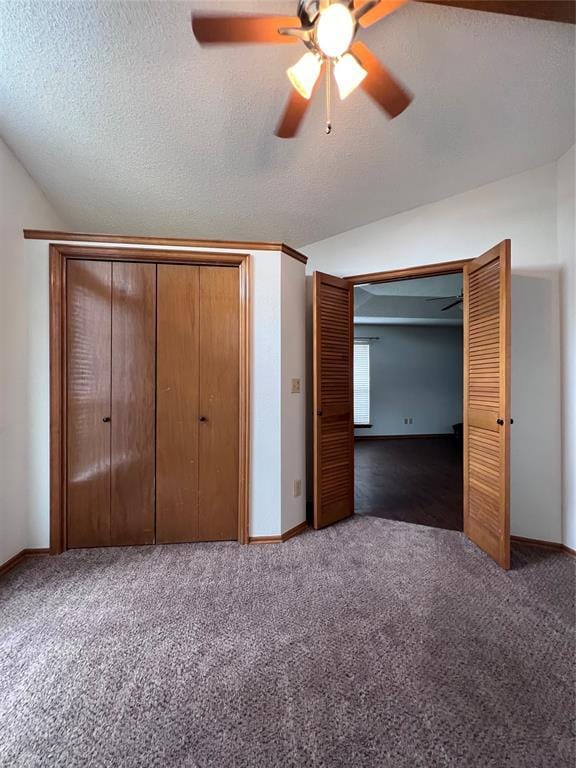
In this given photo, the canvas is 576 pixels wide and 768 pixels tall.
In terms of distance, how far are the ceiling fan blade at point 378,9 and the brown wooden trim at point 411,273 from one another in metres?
1.77

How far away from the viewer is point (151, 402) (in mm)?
2416

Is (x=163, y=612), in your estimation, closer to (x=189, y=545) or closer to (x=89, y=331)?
(x=189, y=545)

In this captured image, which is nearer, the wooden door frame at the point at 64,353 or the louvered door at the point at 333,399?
the wooden door frame at the point at 64,353

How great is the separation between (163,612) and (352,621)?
0.95m

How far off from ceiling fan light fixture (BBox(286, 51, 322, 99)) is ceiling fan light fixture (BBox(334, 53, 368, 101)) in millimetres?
A: 82

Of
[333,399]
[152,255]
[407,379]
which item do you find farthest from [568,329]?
[407,379]

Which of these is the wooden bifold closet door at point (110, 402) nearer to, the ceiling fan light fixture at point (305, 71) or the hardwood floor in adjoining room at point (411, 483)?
the ceiling fan light fixture at point (305, 71)

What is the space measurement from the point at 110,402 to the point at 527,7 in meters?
2.89

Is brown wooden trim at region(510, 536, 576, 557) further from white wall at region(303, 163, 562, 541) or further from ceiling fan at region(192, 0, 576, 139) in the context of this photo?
ceiling fan at region(192, 0, 576, 139)

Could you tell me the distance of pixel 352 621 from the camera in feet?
5.41

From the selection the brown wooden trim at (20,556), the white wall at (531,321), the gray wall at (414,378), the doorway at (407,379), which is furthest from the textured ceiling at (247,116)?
the gray wall at (414,378)

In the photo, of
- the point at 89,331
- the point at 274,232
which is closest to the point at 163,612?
the point at 89,331

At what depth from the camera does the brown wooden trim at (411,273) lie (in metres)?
2.67

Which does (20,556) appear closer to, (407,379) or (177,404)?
(177,404)
